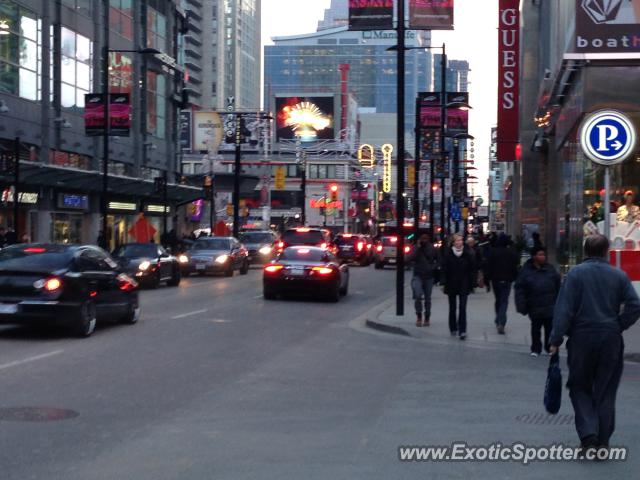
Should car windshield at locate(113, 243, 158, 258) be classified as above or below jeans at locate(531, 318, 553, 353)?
above

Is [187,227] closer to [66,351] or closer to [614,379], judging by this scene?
[66,351]

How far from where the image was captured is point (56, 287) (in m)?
16.2

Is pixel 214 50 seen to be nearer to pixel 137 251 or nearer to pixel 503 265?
pixel 137 251

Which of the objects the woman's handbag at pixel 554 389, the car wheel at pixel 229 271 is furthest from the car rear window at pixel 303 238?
the woman's handbag at pixel 554 389

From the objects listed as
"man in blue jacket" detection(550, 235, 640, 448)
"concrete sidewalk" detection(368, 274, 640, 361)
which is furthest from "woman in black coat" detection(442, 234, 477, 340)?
"man in blue jacket" detection(550, 235, 640, 448)

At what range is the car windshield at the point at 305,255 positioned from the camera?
1084 inches

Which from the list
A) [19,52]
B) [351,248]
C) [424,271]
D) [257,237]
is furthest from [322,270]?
[351,248]

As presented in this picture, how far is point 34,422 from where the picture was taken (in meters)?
9.48

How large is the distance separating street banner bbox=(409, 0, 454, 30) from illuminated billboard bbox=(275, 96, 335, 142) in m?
96.5

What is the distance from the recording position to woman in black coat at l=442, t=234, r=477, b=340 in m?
18.5

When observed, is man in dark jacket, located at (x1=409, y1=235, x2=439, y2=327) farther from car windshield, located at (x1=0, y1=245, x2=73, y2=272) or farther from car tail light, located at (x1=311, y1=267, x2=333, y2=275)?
car windshield, located at (x1=0, y1=245, x2=73, y2=272)

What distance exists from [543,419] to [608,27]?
17.9 m

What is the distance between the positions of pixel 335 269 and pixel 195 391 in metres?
15.8

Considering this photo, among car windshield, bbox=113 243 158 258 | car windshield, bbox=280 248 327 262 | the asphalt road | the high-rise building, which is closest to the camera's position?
the asphalt road
